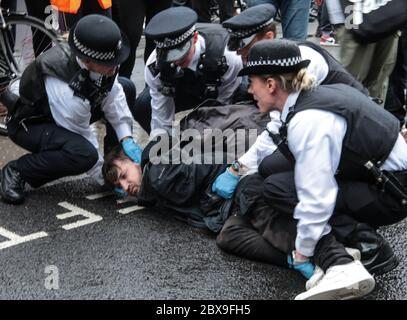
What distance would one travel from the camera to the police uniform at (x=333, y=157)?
2.40 m

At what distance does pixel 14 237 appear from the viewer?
305 cm

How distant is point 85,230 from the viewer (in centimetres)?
315

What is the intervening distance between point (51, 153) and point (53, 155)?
0.06 ft

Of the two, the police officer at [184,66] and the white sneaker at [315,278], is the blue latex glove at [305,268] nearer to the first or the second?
the white sneaker at [315,278]

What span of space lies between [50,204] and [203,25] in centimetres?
135

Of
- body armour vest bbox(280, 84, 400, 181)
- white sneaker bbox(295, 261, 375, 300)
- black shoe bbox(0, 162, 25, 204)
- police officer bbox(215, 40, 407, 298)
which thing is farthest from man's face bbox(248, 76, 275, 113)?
black shoe bbox(0, 162, 25, 204)

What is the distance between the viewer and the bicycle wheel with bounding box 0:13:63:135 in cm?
421

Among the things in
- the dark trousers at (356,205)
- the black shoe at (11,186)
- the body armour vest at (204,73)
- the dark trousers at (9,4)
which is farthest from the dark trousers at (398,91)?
the dark trousers at (9,4)

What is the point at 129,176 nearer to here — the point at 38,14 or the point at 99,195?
the point at 99,195

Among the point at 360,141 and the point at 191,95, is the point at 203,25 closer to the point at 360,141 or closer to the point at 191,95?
the point at 191,95

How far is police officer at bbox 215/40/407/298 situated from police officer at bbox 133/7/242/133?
2.82 ft

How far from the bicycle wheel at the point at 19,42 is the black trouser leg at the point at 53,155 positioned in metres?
0.90

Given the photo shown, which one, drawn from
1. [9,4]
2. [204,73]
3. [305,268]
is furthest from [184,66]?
[9,4]
